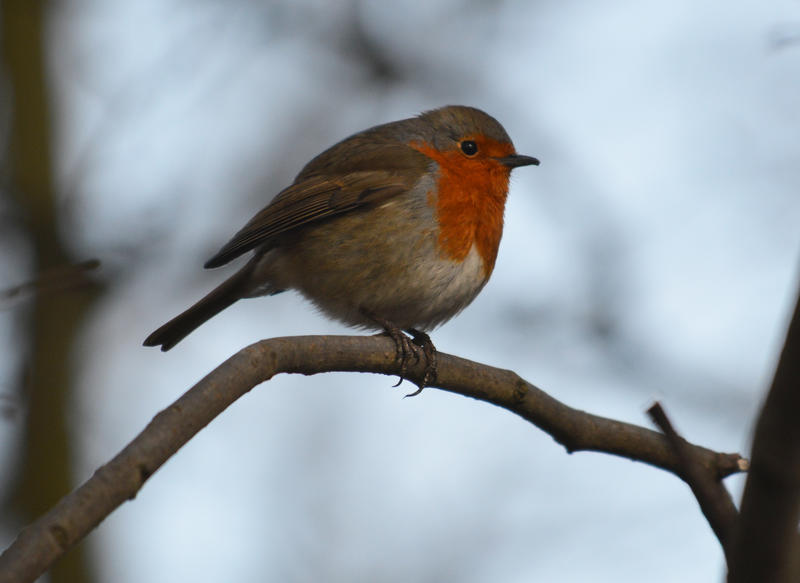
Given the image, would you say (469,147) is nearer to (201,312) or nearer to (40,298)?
(201,312)

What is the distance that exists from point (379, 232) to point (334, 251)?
24cm

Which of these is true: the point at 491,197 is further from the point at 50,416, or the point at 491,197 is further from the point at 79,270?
the point at 50,416

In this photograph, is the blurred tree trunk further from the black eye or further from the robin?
the black eye

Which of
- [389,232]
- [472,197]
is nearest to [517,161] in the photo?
[472,197]

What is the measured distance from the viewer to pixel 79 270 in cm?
344

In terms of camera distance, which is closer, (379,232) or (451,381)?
(451,381)

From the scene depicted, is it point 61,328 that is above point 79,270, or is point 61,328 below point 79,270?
above

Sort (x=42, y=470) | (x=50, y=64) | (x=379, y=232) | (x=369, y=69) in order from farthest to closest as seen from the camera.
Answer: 1. (x=369, y=69)
2. (x=50, y=64)
3. (x=42, y=470)
4. (x=379, y=232)

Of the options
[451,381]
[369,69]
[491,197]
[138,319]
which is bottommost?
[451,381]

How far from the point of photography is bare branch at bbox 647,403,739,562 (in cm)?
181

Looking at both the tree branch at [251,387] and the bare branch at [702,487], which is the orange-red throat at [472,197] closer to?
the tree branch at [251,387]

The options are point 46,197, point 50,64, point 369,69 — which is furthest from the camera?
point 369,69

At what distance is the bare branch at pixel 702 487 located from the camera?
5.94 feet

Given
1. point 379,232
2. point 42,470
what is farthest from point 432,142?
point 42,470
